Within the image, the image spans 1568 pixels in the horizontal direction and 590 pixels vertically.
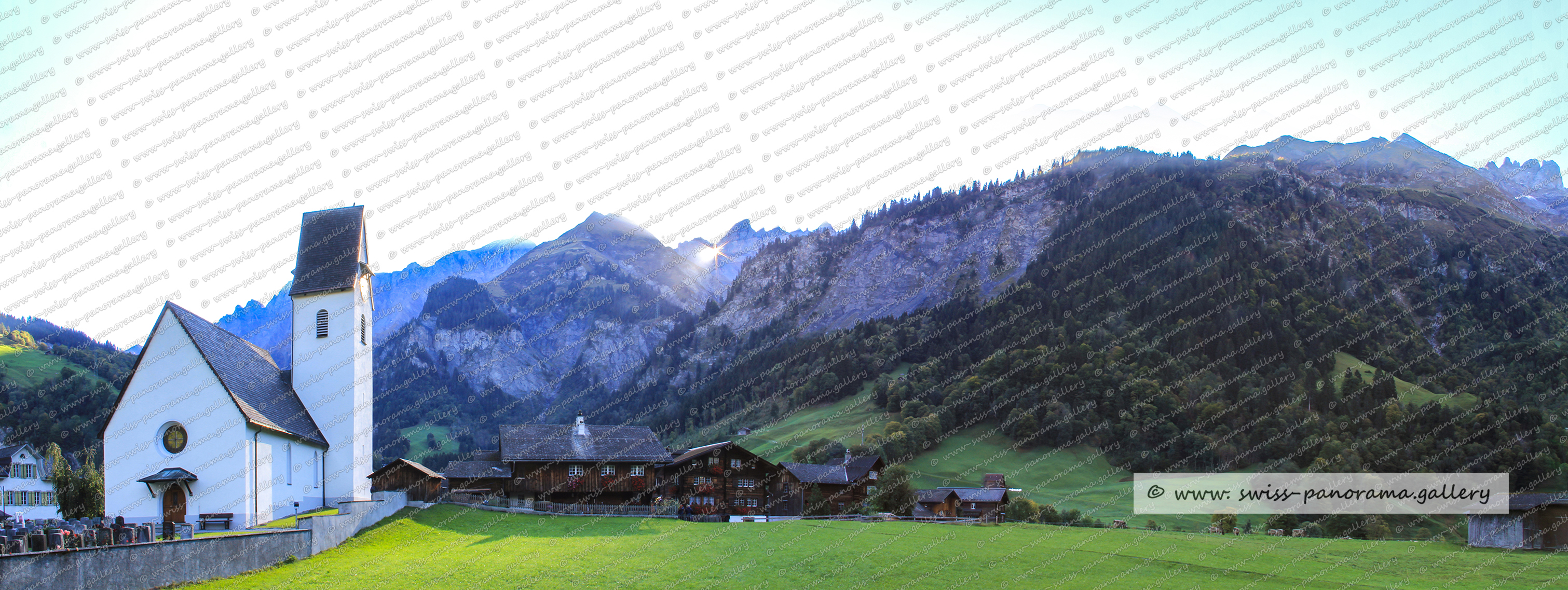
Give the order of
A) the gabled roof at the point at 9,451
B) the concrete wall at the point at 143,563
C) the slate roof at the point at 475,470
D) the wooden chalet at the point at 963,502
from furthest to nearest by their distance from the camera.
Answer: the gabled roof at the point at 9,451 < the wooden chalet at the point at 963,502 < the slate roof at the point at 475,470 < the concrete wall at the point at 143,563

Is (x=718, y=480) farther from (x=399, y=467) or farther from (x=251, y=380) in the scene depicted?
(x=251, y=380)

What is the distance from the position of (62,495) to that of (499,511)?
3257cm

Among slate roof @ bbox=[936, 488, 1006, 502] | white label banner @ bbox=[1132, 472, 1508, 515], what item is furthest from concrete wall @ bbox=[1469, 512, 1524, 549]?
slate roof @ bbox=[936, 488, 1006, 502]

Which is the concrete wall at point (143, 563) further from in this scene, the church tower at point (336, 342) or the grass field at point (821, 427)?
the grass field at point (821, 427)

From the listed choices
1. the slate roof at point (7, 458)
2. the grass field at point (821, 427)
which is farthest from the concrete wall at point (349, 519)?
the grass field at point (821, 427)

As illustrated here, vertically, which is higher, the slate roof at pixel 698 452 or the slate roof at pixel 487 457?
the slate roof at pixel 487 457

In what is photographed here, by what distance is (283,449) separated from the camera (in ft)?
132

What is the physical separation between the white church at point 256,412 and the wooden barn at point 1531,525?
48.7 m

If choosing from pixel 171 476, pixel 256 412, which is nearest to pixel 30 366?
pixel 256 412

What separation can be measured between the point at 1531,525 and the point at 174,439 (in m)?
55.0

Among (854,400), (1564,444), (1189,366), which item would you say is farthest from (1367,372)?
(854,400)

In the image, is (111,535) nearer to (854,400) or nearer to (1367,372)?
(854,400)

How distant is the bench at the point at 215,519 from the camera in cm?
3331

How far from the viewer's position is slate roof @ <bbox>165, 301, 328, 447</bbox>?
36062 mm
